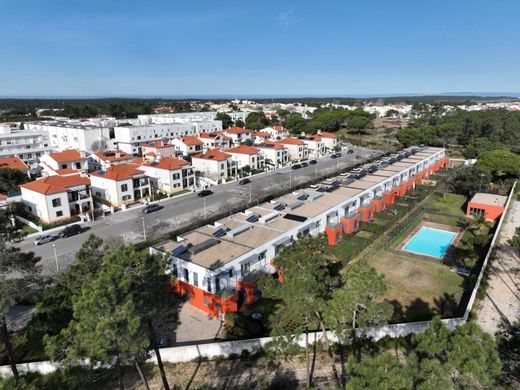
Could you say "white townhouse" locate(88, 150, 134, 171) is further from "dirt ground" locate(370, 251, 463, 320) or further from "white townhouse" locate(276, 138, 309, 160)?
"dirt ground" locate(370, 251, 463, 320)

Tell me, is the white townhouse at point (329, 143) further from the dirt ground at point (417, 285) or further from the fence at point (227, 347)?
the fence at point (227, 347)

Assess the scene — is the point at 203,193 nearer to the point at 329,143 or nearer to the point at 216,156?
the point at 216,156

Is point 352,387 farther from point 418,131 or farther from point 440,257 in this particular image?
point 418,131

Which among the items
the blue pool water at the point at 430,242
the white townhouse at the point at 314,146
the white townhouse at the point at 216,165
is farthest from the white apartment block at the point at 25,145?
the blue pool water at the point at 430,242

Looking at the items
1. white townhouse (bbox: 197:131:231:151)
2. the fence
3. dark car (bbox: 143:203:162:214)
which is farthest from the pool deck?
white townhouse (bbox: 197:131:231:151)

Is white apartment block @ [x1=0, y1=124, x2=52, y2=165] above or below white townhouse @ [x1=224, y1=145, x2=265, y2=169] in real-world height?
above

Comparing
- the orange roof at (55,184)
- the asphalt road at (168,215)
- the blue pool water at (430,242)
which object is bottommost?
the blue pool water at (430,242)
